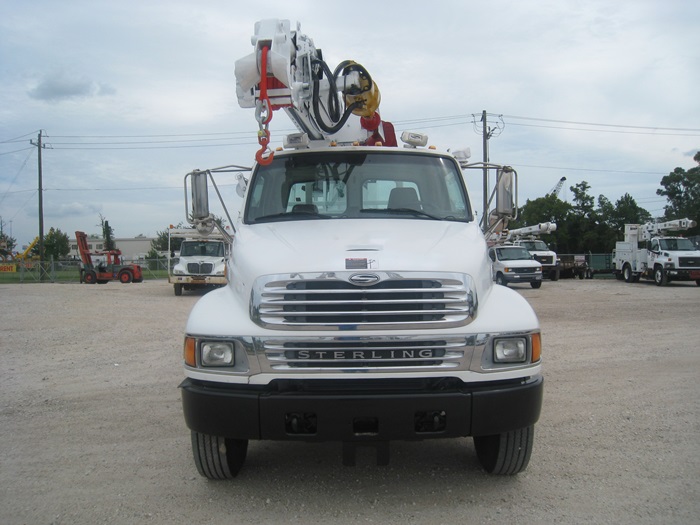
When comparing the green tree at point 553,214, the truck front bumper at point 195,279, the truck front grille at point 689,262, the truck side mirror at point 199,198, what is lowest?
the truck front bumper at point 195,279

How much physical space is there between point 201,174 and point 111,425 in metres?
2.56

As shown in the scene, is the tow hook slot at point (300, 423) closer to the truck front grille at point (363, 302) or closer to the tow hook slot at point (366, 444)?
the tow hook slot at point (366, 444)

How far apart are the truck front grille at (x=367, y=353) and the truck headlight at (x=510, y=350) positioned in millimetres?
194

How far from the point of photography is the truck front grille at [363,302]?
11.6 ft

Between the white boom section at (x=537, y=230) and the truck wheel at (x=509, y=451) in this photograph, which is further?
the white boom section at (x=537, y=230)

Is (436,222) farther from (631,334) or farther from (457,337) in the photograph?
(631,334)

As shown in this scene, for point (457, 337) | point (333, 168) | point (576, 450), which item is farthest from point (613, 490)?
point (333, 168)

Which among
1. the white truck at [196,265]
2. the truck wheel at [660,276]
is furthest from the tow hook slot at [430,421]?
the truck wheel at [660,276]

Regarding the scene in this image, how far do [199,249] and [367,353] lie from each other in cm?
1978

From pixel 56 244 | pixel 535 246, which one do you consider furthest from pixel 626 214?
pixel 56 244

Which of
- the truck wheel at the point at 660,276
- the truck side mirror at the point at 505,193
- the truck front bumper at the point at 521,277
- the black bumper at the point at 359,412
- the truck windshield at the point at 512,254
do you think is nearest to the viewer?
the black bumper at the point at 359,412

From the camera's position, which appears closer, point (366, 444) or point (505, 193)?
point (366, 444)

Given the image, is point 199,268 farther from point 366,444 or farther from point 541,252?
point 366,444

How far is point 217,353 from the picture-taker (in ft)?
11.9
